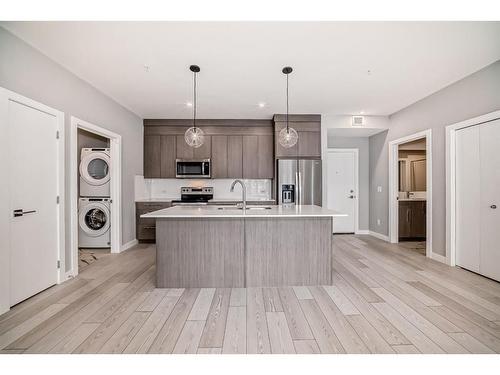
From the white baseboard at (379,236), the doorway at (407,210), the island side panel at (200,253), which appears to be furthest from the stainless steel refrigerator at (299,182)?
the island side panel at (200,253)

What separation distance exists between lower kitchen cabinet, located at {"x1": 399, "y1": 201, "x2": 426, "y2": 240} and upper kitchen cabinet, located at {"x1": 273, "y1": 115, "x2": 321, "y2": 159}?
6.97 feet

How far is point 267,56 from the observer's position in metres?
2.79

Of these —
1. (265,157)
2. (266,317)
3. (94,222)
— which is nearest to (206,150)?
(265,157)

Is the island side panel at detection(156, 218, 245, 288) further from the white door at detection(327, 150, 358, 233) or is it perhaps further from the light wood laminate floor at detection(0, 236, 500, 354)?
the white door at detection(327, 150, 358, 233)

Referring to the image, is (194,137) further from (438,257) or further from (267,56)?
(438,257)

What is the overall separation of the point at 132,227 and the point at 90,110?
2316 millimetres

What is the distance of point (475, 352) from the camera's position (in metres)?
1.73

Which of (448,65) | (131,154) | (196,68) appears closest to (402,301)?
(448,65)

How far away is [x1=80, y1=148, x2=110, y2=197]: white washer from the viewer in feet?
14.7

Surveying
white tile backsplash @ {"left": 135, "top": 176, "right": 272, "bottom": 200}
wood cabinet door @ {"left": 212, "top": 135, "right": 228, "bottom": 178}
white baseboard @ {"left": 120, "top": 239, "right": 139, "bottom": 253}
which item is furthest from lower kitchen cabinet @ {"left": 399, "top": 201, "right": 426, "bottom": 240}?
white baseboard @ {"left": 120, "top": 239, "right": 139, "bottom": 253}

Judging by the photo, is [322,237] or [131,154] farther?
[131,154]
